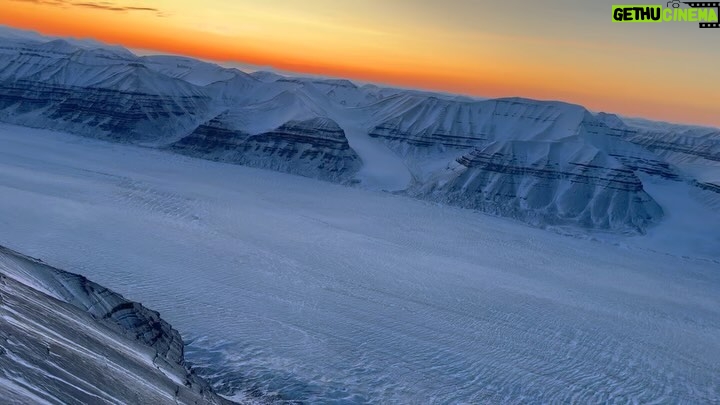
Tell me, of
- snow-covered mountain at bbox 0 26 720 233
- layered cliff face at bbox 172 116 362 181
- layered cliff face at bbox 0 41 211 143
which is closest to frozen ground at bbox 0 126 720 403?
snow-covered mountain at bbox 0 26 720 233

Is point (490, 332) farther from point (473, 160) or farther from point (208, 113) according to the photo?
point (208, 113)

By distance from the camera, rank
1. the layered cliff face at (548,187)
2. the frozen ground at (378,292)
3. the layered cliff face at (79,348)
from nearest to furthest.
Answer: the layered cliff face at (79,348) → the frozen ground at (378,292) → the layered cliff face at (548,187)

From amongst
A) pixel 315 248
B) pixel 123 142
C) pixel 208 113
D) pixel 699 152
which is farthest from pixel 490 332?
pixel 699 152

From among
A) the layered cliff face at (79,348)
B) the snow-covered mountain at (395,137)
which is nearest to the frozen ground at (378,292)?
the layered cliff face at (79,348)

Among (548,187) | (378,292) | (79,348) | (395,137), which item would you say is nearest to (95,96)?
(395,137)

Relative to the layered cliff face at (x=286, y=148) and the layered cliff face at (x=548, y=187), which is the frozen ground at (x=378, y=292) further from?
the layered cliff face at (x=286, y=148)
